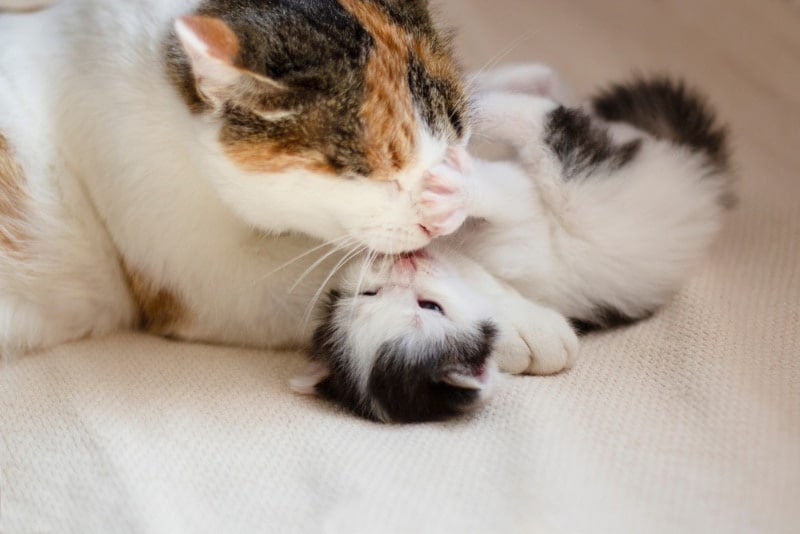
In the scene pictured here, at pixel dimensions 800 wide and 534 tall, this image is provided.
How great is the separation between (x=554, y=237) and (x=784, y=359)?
0.39 meters

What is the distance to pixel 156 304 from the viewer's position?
1214 millimetres

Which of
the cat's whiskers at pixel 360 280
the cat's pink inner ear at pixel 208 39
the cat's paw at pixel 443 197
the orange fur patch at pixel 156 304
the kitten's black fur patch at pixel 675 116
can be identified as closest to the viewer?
the cat's pink inner ear at pixel 208 39

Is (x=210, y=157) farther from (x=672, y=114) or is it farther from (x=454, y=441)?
(x=672, y=114)

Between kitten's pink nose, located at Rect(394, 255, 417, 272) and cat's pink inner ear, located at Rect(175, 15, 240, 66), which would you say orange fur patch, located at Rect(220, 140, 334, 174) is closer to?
cat's pink inner ear, located at Rect(175, 15, 240, 66)

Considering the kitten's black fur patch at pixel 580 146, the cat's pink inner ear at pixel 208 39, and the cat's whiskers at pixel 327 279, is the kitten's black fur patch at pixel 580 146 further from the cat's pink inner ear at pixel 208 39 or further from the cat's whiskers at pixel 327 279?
the cat's pink inner ear at pixel 208 39

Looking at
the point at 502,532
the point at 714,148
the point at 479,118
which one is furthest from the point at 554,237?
the point at 502,532

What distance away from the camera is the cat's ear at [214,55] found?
2.78ft

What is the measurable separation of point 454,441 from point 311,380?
0.23 metres

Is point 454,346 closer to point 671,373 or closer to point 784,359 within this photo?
point 671,373

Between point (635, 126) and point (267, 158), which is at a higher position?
point (635, 126)

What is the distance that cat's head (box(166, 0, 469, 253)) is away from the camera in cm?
93

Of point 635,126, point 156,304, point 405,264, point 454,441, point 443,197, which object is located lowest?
point 156,304

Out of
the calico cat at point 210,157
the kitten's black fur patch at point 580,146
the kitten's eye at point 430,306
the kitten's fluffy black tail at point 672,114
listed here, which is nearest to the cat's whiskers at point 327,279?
the calico cat at point 210,157

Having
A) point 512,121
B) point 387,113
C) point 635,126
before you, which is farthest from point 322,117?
point 635,126
